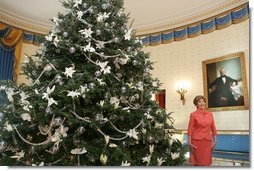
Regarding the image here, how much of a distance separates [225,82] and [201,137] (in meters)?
0.86

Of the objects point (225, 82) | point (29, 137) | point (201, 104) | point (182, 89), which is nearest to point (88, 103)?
point (29, 137)

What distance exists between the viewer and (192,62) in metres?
2.98

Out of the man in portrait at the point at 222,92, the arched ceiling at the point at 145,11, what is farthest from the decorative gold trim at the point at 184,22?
the man in portrait at the point at 222,92

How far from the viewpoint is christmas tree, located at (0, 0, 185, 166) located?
1.71 meters

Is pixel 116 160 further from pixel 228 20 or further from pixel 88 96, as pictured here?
pixel 228 20

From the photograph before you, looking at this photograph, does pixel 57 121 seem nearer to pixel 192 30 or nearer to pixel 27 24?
pixel 27 24

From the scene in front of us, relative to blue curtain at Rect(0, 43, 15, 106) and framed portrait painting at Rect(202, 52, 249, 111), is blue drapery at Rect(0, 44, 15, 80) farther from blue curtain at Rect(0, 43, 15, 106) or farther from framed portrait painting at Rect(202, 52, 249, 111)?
framed portrait painting at Rect(202, 52, 249, 111)

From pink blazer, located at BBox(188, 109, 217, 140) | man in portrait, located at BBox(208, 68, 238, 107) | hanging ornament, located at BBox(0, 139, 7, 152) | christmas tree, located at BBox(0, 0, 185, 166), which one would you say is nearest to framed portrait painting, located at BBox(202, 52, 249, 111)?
man in portrait, located at BBox(208, 68, 238, 107)

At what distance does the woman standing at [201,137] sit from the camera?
205 cm

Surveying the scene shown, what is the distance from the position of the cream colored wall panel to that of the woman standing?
0.63 ft

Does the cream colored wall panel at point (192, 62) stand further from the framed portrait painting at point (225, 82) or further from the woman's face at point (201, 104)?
the woman's face at point (201, 104)

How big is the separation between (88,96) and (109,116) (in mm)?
231

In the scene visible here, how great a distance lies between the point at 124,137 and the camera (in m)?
1.82

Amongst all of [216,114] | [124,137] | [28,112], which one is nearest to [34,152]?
[28,112]
